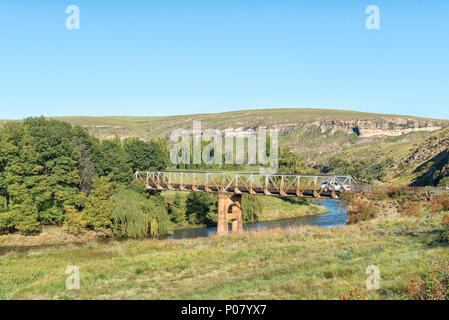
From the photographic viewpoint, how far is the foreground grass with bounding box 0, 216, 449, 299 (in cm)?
1566

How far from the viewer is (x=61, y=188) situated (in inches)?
1903

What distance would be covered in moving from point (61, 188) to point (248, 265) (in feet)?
116

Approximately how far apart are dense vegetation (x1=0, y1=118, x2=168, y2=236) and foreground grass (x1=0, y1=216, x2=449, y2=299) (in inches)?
563

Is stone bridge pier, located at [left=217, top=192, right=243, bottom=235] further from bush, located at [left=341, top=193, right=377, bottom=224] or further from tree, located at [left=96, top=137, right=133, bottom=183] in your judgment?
tree, located at [left=96, top=137, right=133, bottom=183]

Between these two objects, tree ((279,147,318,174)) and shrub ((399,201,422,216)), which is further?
tree ((279,147,318,174))

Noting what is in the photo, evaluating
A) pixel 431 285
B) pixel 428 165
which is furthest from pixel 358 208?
pixel 428 165

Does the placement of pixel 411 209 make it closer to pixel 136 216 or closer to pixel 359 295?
pixel 359 295

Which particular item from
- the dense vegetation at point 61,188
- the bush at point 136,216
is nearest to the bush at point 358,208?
the bush at point 136,216

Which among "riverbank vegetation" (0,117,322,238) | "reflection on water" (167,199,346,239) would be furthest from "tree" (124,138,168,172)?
"reflection on water" (167,199,346,239)

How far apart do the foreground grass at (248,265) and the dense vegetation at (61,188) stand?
47.0 ft
